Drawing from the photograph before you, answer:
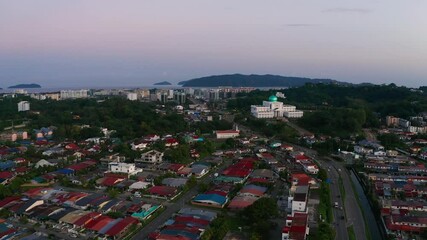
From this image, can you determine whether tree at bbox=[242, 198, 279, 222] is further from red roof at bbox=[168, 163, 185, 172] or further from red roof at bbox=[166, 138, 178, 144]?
red roof at bbox=[166, 138, 178, 144]

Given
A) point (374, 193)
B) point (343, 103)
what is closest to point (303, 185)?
point (374, 193)

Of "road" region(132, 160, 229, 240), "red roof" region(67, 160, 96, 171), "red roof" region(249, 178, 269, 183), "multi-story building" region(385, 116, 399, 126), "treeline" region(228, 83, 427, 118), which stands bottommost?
"road" region(132, 160, 229, 240)

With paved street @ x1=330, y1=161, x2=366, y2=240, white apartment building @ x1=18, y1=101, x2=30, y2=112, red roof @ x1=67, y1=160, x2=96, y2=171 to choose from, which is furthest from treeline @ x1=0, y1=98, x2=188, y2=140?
paved street @ x1=330, y1=161, x2=366, y2=240

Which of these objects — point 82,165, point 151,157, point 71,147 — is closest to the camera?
point 82,165

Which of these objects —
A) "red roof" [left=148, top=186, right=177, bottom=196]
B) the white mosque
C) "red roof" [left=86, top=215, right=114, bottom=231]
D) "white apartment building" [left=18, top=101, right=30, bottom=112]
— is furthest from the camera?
"white apartment building" [left=18, top=101, right=30, bottom=112]

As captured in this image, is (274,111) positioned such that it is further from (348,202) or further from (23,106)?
(23,106)

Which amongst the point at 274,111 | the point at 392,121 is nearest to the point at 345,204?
the point at 392,121

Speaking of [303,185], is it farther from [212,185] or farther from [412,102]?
[412,102]

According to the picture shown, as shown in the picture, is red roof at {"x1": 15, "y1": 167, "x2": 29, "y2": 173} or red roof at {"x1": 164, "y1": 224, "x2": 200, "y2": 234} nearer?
red roof at {"x1": 164, "y1": 224, "x2": 200, "y2": 234}
